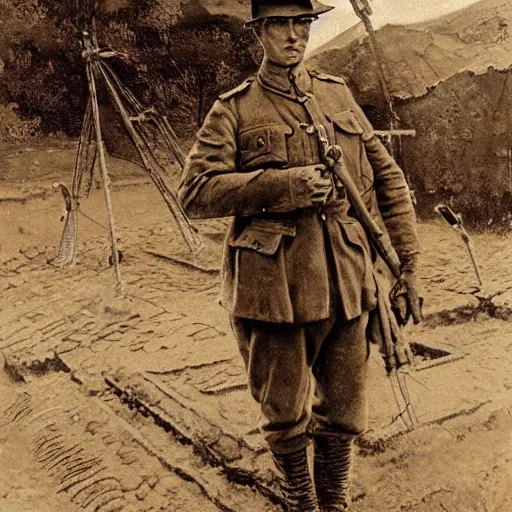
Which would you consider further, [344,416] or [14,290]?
[14,290]

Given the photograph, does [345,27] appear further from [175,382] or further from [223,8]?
[175,382]

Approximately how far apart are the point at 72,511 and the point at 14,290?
2285mm

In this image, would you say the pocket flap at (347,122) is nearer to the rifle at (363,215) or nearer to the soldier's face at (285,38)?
the rifle at (363,215)

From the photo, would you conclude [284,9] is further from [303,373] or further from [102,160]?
[102,160]

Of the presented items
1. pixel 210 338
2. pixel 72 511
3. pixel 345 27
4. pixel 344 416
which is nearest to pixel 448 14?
pixel 345 27

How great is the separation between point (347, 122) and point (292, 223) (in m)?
0.45

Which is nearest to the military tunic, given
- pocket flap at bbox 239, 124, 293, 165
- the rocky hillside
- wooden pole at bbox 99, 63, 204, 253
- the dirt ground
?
pocket flap at bbox 239, 124, 293, 165

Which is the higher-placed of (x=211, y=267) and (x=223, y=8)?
(x=223, y=8)

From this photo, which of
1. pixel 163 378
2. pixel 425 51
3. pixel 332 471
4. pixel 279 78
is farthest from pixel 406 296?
pixel 425 51

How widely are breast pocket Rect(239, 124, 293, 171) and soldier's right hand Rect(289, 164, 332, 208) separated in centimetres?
11

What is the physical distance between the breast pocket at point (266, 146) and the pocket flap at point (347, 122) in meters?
0.20

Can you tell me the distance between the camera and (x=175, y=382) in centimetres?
472

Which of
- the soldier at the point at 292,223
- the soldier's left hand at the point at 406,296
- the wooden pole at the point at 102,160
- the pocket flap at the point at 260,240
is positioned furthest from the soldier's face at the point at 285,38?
the wooden pole at the point at 102,160

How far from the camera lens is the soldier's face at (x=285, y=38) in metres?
2.75
